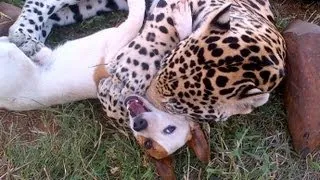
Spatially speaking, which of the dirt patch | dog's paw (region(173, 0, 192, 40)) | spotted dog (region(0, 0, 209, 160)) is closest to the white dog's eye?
spotted dog (region(0, 0, 209, 160))

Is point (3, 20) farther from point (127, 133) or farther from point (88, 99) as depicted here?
point (127, 133)

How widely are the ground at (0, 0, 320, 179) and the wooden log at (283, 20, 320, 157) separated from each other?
0.09 m

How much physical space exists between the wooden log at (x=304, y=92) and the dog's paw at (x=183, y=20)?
0.56 m

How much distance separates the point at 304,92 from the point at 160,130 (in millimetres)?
754

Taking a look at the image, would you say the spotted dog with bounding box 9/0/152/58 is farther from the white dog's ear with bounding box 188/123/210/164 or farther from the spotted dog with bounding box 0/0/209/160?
the white dog's ear with bounding box 188/123/210/164

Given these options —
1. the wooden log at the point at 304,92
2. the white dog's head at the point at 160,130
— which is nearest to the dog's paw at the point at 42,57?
the white dog's head at the point at 160,130

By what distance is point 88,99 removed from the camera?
13.1 feet

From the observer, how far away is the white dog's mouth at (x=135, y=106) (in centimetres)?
353

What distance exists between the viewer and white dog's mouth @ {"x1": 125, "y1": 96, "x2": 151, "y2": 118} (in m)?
3.53

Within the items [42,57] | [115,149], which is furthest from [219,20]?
[42,57]

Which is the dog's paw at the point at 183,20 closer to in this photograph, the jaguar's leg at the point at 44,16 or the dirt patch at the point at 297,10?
the jaguar's leg at the point at 44,16

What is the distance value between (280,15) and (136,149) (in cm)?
120

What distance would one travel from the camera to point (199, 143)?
3.58m

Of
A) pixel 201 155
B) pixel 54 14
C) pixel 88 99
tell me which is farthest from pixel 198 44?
pixel 54 14
